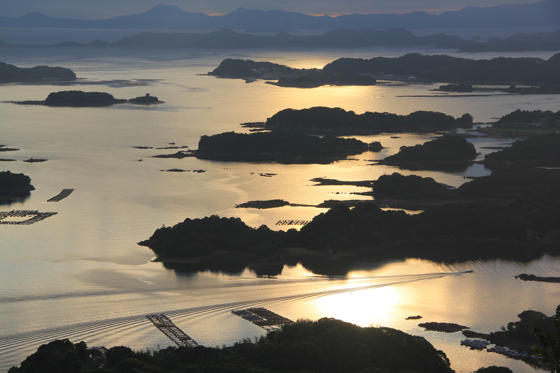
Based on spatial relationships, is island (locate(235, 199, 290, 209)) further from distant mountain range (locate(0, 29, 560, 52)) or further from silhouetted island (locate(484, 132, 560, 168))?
distant mountain range (locate(0, 29, 560, 52))

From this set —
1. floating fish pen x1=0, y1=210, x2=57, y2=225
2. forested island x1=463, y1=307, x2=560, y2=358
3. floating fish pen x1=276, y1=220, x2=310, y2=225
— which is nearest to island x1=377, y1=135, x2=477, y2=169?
floating fish pen x1=276, y1=220, x2=310, y2=225

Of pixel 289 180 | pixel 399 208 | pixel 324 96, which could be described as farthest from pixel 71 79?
pixel 399 208

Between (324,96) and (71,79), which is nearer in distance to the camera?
(324,96)

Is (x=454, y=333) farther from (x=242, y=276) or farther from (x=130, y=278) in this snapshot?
(x=130, y=278)

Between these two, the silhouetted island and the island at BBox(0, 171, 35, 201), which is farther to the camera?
the silhouetted island

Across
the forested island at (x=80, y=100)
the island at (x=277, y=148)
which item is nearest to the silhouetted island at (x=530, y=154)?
the island at (x=277, y=148)
